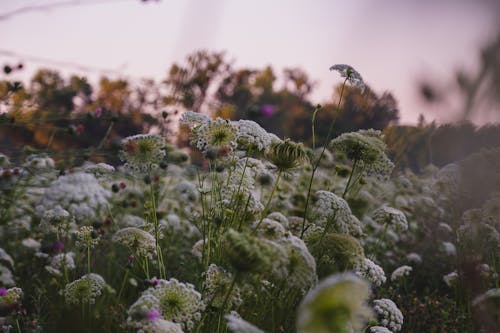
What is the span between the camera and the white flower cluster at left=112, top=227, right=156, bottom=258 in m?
2.07

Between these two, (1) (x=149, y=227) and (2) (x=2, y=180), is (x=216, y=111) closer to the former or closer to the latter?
(1) (x=149, y=227)

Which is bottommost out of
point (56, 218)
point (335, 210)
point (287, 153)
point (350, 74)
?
point (56, 218)

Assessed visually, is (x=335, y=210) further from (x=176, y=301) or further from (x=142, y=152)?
(x=142, y=152)

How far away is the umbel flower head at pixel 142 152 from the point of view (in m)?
2.21

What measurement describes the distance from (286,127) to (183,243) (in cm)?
2091

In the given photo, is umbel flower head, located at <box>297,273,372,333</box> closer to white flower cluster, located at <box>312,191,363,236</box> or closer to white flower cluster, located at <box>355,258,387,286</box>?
white flower cluster, located at <box>312,191,363,236</box>

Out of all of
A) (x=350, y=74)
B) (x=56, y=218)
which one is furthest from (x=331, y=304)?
(x=56, y=218)

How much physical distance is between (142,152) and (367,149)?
1183 millimetres

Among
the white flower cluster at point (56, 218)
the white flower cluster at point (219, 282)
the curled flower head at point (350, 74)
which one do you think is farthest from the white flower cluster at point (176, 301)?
the curled flower head at point (350, 74)

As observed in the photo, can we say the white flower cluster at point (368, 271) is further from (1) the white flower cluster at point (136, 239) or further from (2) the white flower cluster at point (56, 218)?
(2) the white flower cluster at point (56, 218)

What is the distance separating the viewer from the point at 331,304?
1.10m

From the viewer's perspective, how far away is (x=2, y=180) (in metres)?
2.35

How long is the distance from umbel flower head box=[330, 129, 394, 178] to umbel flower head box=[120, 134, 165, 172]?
0.91 m

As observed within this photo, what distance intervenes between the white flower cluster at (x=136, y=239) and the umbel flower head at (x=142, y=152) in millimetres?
332
